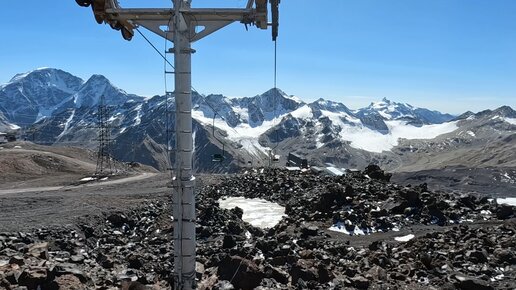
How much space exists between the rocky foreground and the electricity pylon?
290cm

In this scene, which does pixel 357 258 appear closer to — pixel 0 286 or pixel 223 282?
pixel 223 282

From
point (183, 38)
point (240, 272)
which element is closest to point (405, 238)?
point (240, 272)

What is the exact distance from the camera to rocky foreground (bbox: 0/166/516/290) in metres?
13.6

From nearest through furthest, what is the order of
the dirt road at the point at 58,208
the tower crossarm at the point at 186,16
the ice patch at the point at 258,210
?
1. the tower crossarm at the point at 186,16
2. the dirt road at the point at 58,208
3. the ice patch at the point at 258,210

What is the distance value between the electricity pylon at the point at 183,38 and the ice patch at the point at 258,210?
1887 centimetres

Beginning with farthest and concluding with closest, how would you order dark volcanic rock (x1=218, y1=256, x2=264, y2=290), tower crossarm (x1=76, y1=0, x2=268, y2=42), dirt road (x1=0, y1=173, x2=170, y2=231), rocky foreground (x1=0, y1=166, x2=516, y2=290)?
dirt road (x1=0, y1=173, x2=170, y2=231), rocky foreground (x1=0, y1=166, x2=516, y2=290), dark volcanic rock (x1=218, y1=256, x2=264, y2=290), tower crossarm (x1=76, y1=0, x2=268, y2=42)

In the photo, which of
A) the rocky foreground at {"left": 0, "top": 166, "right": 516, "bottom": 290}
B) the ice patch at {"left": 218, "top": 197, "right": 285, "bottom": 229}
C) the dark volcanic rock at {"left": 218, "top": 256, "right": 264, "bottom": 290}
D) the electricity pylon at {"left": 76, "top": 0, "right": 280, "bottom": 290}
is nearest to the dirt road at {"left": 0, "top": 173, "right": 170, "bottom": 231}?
the rocky foreground at {"left": 0, "top": 166, "right": 516, "bottom": 290}

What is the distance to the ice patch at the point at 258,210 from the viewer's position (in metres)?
29.6

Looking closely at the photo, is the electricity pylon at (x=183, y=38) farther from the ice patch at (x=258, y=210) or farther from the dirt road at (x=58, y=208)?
the ice patch at (x=258, y=210)

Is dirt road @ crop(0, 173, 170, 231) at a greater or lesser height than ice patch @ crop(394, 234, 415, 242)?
greater

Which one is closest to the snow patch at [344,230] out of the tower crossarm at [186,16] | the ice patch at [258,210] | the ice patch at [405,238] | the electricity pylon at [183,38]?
the ice patch at [405,238]

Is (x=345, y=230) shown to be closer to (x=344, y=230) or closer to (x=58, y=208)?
(x=344, y=230)

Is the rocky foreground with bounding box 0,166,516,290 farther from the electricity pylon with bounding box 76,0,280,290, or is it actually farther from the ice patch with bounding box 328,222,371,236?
the electricity pylon with bounding box 76,0,280,290

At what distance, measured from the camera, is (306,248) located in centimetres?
1955
